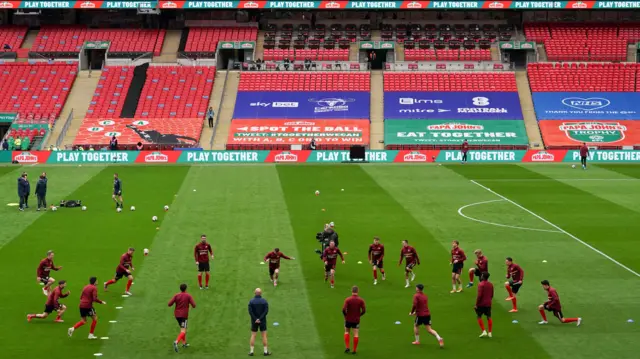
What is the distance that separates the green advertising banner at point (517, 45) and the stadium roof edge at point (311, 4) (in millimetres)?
3490

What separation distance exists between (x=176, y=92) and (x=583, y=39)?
3963cm

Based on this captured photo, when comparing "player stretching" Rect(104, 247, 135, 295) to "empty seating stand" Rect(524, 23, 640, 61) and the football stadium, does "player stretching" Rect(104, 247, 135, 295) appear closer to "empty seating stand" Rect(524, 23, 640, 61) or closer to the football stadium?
the football stadium

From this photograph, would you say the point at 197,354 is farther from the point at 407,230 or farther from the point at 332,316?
the point at 407,230

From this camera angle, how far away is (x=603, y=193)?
153 feet

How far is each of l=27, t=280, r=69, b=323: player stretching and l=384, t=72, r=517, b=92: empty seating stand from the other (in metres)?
59.3

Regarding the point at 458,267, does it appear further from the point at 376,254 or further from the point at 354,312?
the point at 354,312

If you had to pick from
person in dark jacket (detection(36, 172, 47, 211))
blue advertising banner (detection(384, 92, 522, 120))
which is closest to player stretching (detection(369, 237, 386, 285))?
person in dark jacket (detection(36, 172, 47, 211))

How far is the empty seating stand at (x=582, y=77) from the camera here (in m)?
79.1

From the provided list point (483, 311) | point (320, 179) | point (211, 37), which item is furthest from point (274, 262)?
point (211, 37)

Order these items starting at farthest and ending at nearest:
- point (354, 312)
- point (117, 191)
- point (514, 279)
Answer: point (117, 191)
point (514, 279)
point (354, 312)

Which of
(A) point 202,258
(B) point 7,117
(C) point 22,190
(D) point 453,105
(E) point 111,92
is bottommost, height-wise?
(A) point 202,258

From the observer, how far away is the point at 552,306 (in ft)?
73.1

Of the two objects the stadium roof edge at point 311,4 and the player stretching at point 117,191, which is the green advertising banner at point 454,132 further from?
the player stretching at point 117,191

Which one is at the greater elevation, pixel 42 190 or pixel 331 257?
pixel 42 190
